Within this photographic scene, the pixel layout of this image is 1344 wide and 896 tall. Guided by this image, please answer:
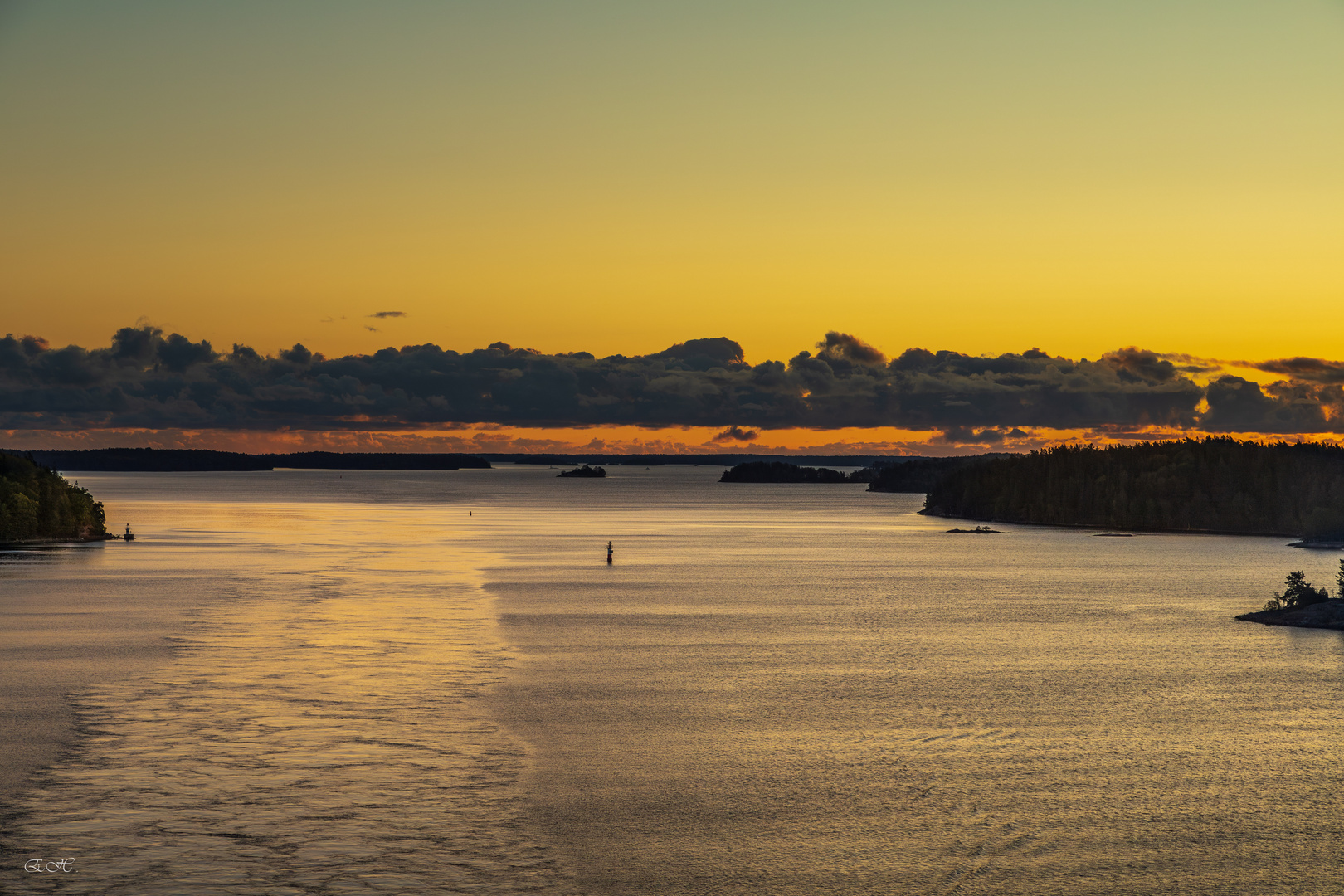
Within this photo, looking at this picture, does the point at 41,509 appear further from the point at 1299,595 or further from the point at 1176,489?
the point at 1176,489

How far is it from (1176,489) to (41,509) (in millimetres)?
134736

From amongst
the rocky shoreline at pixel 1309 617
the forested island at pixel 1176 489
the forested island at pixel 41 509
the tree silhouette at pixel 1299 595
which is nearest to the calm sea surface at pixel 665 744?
the rocky shoreline at pixel 1309 617

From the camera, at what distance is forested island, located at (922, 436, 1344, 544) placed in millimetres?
157500

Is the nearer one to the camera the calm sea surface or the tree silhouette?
the calm sea surface

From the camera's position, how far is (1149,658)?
4031 cm

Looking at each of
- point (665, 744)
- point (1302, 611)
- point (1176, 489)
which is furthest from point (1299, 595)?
point (1176, 489)

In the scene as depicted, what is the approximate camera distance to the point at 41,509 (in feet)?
359

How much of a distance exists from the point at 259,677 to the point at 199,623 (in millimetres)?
15301

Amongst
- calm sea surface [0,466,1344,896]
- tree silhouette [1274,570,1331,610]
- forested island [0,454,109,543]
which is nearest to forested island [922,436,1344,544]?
tree silhouette [1274,570,1331,610]

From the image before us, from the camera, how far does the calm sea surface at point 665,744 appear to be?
17.9 meters

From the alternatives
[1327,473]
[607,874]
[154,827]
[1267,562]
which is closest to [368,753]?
[154,827]

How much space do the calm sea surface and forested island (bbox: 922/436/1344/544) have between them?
349 ft

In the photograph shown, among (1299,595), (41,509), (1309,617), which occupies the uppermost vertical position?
(1299,595)

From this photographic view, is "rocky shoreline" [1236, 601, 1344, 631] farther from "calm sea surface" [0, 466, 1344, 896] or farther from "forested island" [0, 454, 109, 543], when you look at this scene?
"forested island" [0, 454, 109, 543]
